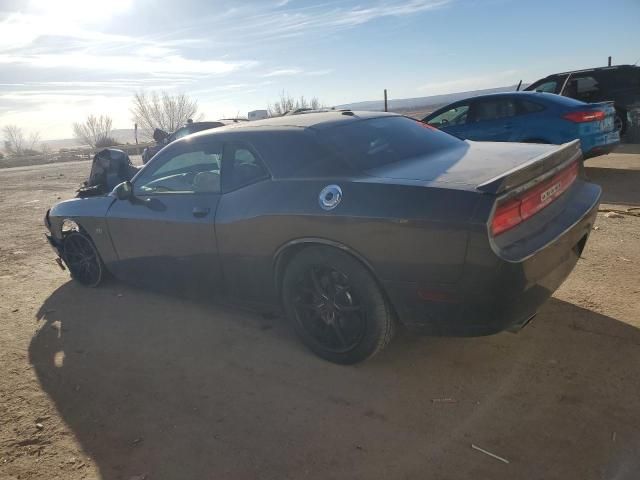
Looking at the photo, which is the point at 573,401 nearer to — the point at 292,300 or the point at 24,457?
the point at 292,300

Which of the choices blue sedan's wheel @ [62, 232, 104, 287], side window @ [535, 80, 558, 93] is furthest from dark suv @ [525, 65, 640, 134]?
blue sedan's wheel @ [62, 232, 104, 287]

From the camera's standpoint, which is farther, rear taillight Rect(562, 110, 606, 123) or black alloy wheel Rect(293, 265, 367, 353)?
rear taillight Rect(562, 110, 606, 123)

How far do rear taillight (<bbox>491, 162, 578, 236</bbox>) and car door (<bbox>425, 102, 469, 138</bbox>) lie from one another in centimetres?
564

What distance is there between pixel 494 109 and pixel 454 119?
76cm

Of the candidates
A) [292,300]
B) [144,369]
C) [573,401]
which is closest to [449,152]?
[292,300]

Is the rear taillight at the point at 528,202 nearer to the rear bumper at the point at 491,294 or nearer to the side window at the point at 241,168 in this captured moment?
the rear bumper at the point at 491,294

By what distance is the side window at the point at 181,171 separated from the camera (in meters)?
3.70

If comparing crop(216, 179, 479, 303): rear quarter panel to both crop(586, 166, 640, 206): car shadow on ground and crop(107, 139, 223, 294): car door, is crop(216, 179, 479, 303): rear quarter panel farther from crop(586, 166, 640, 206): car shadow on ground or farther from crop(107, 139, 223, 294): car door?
crop(586, 166, 640, 206): car shadow on ground

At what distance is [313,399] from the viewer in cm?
282

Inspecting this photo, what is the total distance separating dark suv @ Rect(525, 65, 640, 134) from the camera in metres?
10.4

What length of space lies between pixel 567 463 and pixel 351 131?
7.57 ft

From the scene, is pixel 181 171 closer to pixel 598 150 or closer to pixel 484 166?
pixel 484 166

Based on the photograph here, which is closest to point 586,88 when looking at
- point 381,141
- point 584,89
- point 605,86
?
point 584,89

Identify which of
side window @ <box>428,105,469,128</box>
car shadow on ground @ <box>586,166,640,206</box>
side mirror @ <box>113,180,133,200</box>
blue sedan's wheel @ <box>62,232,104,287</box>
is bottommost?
car shadow on ground @ <box>586,166,640,206</box>
